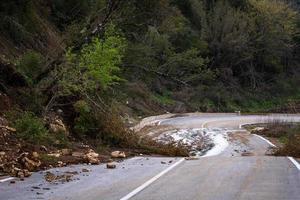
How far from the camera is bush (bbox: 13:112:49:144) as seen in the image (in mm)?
17906

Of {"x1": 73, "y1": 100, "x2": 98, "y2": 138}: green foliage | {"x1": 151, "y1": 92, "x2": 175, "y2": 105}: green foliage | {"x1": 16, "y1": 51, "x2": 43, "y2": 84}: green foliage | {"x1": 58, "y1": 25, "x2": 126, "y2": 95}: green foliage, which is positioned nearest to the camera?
{"x1": 58, "y1": 25, "x2": 126, "y2": 95}: green foliage

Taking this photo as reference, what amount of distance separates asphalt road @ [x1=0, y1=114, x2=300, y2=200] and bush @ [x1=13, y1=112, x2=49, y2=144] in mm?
3066

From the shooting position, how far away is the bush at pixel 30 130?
1791cm

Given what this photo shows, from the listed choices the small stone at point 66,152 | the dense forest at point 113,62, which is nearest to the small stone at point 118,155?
the small stone at point 66,152

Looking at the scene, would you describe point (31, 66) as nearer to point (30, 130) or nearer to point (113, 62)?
point (113, 62)

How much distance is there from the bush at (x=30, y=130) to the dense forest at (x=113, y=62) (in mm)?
34

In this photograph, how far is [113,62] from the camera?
76.9ft

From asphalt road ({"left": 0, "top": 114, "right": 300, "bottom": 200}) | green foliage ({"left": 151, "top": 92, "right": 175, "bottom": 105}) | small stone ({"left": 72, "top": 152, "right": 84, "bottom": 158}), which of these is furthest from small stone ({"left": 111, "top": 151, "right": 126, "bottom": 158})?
green foliage ({"left": 151, "top": 92, "right": 175, "bottom": 105})

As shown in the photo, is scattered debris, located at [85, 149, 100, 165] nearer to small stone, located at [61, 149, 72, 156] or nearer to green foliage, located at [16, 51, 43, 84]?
small stone, located at [61, 149, 72, 156]

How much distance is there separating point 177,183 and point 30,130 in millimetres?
7443

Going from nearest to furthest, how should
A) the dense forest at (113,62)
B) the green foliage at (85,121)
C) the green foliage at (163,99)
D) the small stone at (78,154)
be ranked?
1. the small stone at (78,154)
2. the dense forest at (113,62)
3. the green foliage at (85,121)
4. the green foliage at (163,99)

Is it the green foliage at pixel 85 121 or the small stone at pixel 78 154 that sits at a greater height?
the green foliage at pixel 85 121

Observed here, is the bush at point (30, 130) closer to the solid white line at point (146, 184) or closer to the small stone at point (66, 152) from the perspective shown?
the small stone at point (66, 152)

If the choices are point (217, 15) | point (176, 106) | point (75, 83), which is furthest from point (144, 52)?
point (217, 15)
